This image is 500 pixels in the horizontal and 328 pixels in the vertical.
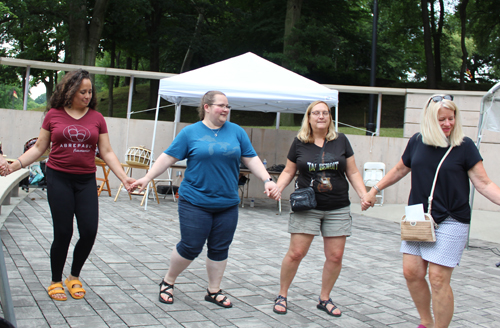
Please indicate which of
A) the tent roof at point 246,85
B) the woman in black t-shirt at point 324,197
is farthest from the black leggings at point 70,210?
the tent roof at point 246,85

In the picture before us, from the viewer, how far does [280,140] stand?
12320 mm

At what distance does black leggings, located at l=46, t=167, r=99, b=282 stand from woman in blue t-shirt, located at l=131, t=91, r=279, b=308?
38 centimetres

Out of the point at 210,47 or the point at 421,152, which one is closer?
the point at 421,152

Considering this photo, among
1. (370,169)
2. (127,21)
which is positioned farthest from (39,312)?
(127,21)

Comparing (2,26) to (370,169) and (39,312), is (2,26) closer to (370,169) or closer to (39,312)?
(370,169)

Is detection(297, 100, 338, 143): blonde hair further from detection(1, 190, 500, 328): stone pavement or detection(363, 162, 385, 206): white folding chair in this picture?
detection(363, 162, 385, 206): white folding chair

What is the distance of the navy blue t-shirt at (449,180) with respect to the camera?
3080 mm

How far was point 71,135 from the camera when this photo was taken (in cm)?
366

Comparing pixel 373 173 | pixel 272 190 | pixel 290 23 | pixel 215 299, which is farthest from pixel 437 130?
pixel 290 23

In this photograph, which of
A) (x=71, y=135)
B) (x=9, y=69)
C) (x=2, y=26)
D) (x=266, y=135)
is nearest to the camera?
(x=71, y=135)

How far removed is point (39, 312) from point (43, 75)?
2582cm

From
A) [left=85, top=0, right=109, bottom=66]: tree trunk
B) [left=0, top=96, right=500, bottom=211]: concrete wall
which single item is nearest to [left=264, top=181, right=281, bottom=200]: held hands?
A: [left=0, top=96, right=500, bottom=211]: concrete wall

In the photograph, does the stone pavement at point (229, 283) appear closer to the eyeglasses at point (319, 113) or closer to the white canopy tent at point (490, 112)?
the eyeglasses at point (319, 113)

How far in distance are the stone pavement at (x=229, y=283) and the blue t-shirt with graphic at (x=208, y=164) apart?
914 millimetres
